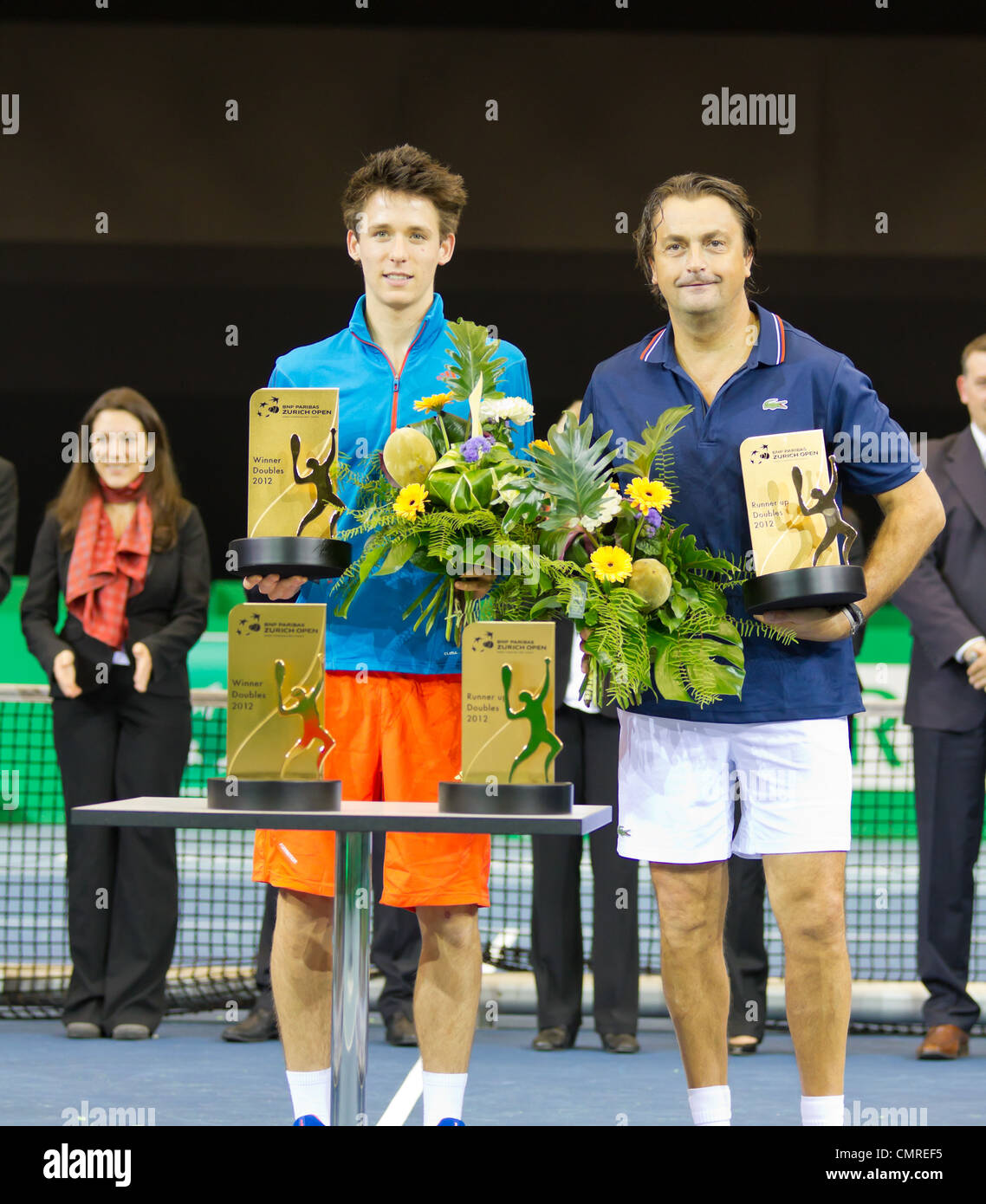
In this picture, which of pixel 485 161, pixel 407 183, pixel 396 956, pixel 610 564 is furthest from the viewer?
pixel 485 161

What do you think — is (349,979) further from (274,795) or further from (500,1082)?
(500,1082)

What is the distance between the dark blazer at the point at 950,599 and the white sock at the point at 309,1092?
2405 mm

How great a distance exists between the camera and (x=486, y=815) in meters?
2.38

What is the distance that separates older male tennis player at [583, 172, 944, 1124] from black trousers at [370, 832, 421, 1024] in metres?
1.78

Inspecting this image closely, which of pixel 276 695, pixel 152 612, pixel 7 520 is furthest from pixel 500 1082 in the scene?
pixel 7 520


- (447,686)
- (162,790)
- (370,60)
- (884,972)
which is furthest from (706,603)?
(370,60)

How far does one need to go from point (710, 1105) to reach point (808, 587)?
101 centimetres

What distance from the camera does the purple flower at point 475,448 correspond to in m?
2.60

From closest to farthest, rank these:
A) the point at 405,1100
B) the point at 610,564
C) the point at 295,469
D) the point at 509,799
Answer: the point at 509,799
the point at 610,564
the point at 295,469
the point at 405,1100

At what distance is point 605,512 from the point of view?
2566 millimetres

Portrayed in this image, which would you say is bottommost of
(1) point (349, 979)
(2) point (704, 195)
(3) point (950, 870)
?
(3) point (950, 870)

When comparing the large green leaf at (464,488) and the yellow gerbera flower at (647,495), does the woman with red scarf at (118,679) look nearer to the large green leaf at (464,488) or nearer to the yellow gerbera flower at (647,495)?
the large green leaf at (464,488)

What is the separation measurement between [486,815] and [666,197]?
133 centimetres
